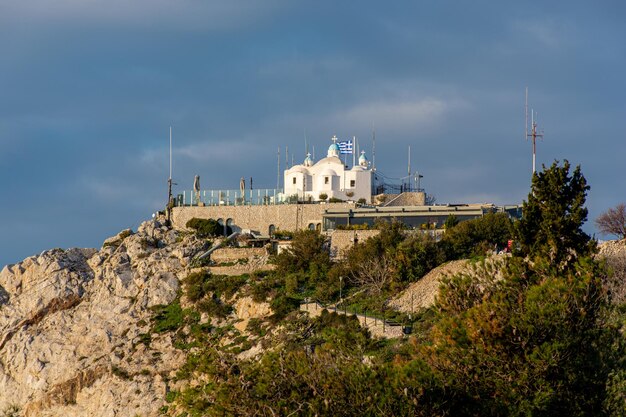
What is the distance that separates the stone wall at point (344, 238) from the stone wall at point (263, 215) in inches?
199

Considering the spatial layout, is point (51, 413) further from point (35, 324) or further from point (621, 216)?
point (621, 216)

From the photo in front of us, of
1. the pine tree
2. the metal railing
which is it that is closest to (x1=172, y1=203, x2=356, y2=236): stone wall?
the metal railing

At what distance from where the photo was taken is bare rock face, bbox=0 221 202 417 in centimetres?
5862

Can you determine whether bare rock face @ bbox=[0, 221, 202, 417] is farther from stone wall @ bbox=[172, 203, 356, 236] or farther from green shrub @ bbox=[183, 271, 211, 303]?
stone wall @ bbox=[172, 203, 356, 236]

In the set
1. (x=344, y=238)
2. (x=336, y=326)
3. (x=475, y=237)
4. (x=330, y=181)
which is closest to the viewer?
(x=336, y=326)

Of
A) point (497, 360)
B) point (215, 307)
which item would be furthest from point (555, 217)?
point (215, 307)

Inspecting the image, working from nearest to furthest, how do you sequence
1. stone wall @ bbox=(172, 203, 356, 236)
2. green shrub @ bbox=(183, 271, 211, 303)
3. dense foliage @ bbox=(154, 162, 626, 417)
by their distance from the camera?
1. dense foliage @ bbox=(154, 162, 626, 417)
2. green shrub @ bbox=(183, 271, 211, 303)
3. stone wall @ bbox=(172, 203, 356, 236)

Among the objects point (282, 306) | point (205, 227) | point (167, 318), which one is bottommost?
point (167, 318)

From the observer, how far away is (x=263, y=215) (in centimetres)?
7219

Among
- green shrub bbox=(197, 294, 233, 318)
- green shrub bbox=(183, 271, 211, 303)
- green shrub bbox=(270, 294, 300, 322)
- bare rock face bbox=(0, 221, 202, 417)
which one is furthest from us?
green shrub bbox=(183, 271, 211, 303)

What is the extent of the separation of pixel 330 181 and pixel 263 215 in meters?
4.66

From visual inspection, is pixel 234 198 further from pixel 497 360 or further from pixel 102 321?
pixel 497 360

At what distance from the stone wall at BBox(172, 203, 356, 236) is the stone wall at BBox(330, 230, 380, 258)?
5.04 meters

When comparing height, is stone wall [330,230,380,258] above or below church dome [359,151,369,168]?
below
